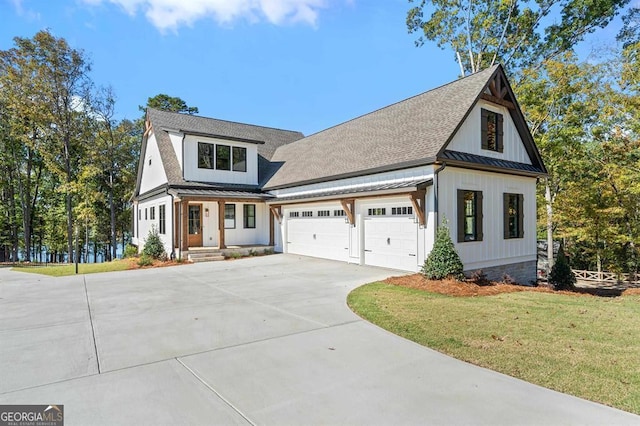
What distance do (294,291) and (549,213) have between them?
Answer: 18916 millimetres

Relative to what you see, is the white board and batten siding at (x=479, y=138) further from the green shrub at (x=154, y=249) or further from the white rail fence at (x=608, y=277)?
the white rail fence at (x=608, y=277)

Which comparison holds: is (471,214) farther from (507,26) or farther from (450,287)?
(507,26)

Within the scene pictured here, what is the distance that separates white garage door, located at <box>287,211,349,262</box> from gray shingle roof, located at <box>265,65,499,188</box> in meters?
1.92

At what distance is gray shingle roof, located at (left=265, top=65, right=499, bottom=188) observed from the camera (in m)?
11.5

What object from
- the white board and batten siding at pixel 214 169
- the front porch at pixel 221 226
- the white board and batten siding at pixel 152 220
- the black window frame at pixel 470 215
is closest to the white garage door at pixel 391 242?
the black window frame at pixel 470 215

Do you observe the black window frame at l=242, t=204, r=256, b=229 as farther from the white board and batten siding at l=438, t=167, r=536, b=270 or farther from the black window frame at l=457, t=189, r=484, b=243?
the black window frame at l=457, t=189, r=484, b=243

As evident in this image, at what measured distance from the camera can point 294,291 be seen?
860cm

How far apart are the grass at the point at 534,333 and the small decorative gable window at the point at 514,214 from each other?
16.8ft

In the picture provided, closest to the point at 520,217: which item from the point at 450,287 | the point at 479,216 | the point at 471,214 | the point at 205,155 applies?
the point at 479,216

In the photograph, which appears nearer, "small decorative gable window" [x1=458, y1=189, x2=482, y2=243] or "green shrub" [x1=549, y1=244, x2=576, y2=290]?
"small decorative gable window" [x1=458, y1=189, x2=482, y2=243]

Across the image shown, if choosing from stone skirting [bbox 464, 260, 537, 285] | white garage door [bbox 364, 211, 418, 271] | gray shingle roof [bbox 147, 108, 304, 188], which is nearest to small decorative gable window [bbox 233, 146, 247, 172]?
gray shingle roof [bbox 147, 108, 304, 188]

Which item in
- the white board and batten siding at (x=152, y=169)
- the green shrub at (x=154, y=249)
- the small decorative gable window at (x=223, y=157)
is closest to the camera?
the green shrub at (x=154, y=249)

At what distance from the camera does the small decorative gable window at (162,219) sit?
1741 centimetres

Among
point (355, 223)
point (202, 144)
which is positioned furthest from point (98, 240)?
point (355, 223)
